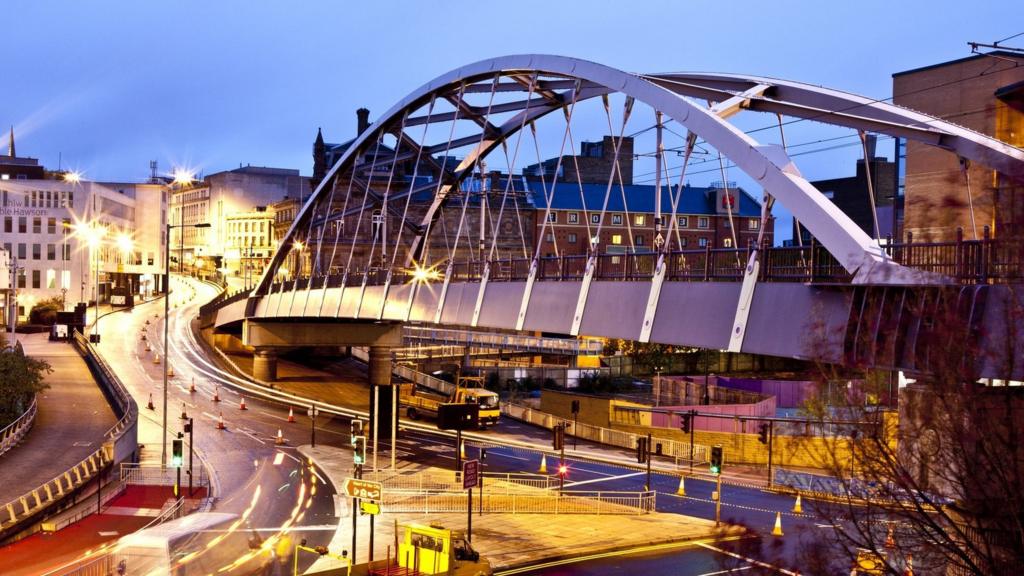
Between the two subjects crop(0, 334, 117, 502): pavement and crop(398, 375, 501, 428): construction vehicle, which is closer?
crop(0, 334, 117, 502): pavement

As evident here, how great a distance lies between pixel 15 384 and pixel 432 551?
102 feet

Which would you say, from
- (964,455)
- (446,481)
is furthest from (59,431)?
(964,455)

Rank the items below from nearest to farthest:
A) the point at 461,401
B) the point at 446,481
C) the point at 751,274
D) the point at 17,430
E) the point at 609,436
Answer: the point at 751,274 < the point at 446,481 < the point at 17,430 < the point at 609,436 < the point at 461,401

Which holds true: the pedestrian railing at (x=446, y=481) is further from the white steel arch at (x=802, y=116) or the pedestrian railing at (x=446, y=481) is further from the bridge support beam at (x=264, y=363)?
the bridge support beam at (x=264, y=363)

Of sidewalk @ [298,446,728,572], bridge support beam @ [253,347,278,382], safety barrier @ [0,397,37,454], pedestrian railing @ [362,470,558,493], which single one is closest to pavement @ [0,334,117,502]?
safety barrier @ [0,397,37,454]

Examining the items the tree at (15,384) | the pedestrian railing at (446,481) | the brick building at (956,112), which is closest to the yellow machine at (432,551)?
the pedestrian railing at (446,481)

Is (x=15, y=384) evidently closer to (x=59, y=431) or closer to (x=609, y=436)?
(x=59, y=431)

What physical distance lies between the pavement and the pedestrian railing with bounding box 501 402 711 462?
2366 cm

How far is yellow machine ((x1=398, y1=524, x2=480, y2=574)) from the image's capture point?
25.3 metres

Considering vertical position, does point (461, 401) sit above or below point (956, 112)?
below

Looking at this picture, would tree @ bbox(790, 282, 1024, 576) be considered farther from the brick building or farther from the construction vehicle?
the construction vehicle

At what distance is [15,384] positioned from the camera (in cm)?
4888

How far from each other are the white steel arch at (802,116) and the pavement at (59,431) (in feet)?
73.5

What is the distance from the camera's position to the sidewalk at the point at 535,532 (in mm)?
29797
